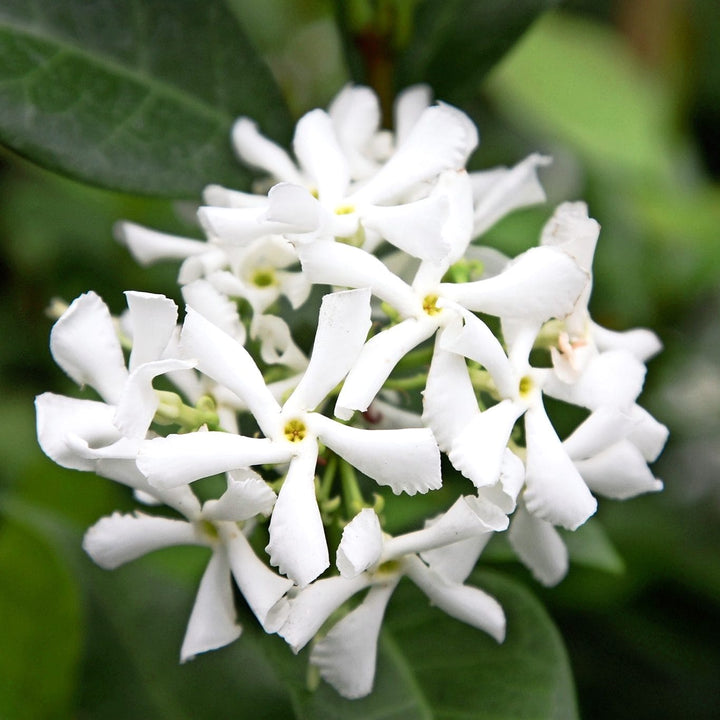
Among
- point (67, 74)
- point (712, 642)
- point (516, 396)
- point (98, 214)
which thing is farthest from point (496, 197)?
point (98, 214)

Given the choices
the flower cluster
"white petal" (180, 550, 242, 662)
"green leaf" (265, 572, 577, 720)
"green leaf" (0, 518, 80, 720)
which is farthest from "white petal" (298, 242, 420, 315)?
"green leaf" (0, 518, 80, 720)

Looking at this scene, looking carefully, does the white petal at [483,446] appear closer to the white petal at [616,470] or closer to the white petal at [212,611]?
the white petal at [616,470]

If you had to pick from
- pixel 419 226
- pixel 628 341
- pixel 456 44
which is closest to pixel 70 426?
pixel 419 226

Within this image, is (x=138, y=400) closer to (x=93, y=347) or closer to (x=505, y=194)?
(x=93, y=347)

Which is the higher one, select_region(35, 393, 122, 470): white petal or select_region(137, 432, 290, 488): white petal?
select_region(137, 432, 290, 488): white petal

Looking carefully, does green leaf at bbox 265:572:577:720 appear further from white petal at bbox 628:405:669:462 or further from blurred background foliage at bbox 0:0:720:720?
white petal at bbox 628:405:669:462
